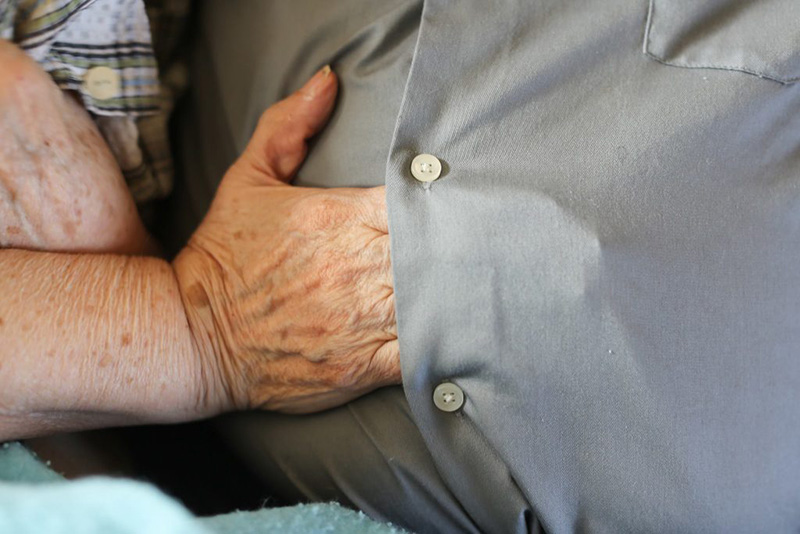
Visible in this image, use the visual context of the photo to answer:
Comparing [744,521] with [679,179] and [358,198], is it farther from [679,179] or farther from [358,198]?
[358,198]

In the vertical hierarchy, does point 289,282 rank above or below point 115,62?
below

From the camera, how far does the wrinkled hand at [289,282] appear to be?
839mm

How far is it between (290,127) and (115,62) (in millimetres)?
233

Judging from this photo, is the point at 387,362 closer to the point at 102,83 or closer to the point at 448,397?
the point at 448,397

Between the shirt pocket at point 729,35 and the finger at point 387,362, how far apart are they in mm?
423

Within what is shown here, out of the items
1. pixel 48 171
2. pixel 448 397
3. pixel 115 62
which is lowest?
pixel 448 397

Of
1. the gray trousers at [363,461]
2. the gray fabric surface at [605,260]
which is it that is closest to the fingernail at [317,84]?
the gray fabric surface at [605,260]

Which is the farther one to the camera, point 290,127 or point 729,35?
point 290,127

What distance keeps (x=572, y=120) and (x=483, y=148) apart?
10 cm

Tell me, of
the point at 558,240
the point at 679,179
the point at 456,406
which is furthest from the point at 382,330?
the point at 679,179

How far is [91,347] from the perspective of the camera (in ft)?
2.64

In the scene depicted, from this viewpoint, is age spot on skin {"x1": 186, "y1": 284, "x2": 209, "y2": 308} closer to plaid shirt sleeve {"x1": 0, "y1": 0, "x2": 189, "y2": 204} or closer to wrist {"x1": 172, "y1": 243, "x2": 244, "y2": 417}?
wrist {"x1": 172, "y1": 243, "x2": 244, "y2": 417}

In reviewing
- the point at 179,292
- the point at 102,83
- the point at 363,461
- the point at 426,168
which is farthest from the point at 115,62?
the point at 363,461

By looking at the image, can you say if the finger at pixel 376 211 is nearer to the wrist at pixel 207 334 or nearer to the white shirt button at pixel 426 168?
the white shirt button at pixel 426 168
